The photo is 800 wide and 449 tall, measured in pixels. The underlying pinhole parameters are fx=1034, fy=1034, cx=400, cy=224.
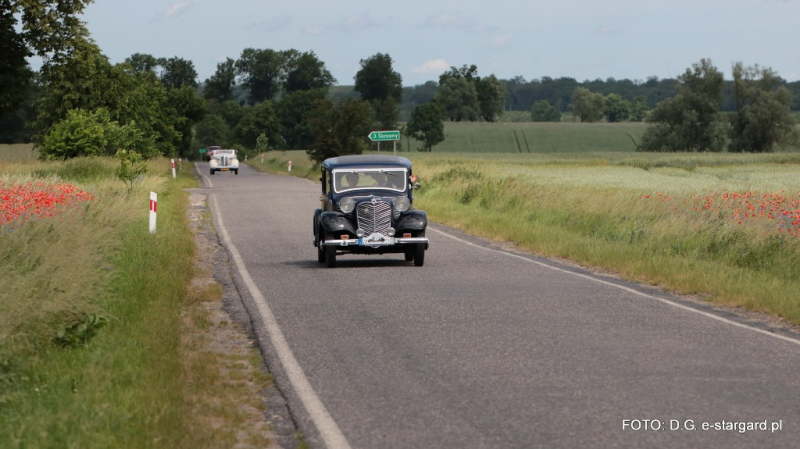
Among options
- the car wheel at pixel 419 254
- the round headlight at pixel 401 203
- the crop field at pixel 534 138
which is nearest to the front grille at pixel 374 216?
the round headlight at pixel 401 203

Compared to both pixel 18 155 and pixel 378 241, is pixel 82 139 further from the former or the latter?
pixel 378 241

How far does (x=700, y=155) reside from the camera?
83.6 meters

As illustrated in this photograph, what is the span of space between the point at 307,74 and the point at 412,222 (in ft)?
554

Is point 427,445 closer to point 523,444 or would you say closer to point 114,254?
point 523,444

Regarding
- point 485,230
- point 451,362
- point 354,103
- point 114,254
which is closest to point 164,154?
point 354,103

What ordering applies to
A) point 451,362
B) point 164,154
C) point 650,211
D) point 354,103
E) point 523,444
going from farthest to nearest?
point 164,154 → point 354,103 → point 650,211 → point 451,362 → point 523,444

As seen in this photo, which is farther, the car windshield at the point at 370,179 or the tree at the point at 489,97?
the tree at the point at 489,97

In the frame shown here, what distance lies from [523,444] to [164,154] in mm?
80151

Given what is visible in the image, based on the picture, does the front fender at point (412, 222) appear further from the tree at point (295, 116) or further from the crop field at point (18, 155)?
the tree at point (295, 116)

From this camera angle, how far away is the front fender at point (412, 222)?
16.5 metres

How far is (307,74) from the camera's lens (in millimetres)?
182625

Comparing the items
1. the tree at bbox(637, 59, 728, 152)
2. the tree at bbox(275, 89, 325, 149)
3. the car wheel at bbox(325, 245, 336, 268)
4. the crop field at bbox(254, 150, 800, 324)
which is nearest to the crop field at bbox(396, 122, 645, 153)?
the tree at bbox(275, 89, 325, 149)

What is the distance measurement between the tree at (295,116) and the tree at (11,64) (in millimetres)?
118371

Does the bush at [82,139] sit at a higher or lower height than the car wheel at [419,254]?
higher
